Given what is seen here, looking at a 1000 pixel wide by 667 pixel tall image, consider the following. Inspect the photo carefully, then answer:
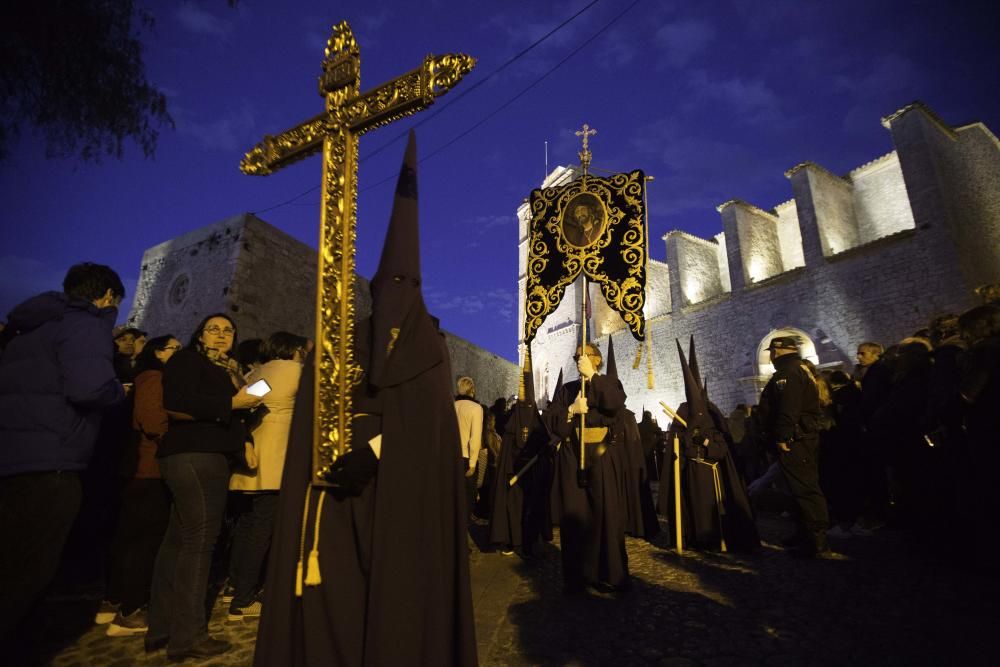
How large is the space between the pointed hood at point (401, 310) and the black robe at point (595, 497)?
2379mm

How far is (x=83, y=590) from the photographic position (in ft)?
11.7

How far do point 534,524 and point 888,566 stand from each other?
300cm

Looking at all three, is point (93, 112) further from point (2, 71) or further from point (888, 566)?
point (888, 566)

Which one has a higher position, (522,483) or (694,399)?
(694,399)

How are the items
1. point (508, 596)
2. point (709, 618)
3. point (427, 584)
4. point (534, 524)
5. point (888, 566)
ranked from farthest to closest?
point (534, 524) < point (888, 566) < point (508, 596) < point (709, 618) < point (427, 584)

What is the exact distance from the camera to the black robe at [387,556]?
1.62 meters

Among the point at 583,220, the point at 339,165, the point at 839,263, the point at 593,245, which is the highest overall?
the point at 839,263

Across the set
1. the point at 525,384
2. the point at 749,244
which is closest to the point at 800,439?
the point at 525,384

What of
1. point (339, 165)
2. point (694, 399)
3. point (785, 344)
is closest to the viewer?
point (339, 165)

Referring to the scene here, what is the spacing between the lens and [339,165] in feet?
7.28

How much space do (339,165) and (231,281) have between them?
8.08 metres

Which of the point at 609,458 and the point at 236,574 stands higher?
the point at 609,458

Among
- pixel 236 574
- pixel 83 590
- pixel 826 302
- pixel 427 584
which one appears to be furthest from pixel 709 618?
pixel 826 302

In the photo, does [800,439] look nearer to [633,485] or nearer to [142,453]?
[633,485]
